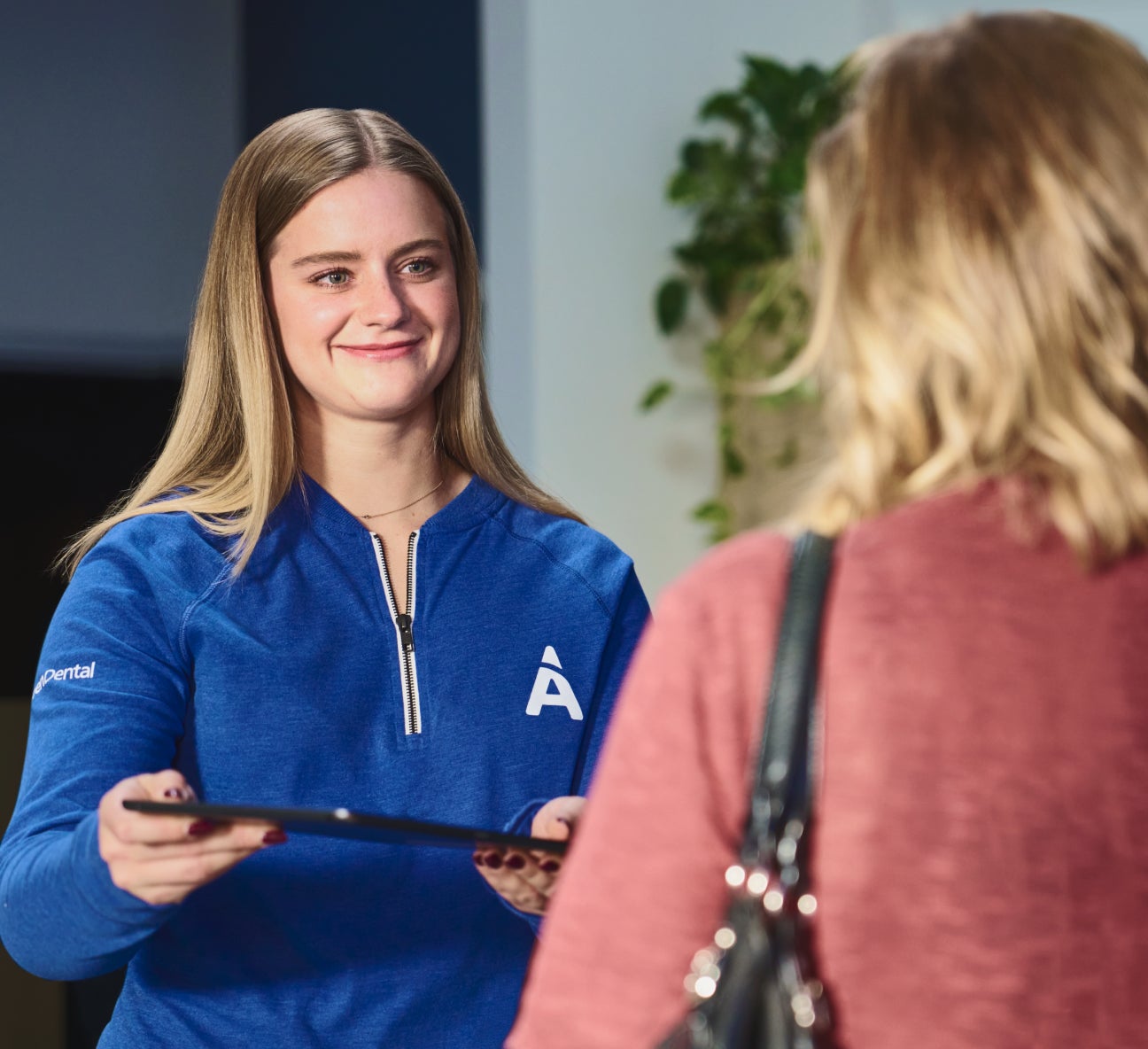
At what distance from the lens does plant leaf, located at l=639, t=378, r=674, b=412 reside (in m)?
Result: 3.44

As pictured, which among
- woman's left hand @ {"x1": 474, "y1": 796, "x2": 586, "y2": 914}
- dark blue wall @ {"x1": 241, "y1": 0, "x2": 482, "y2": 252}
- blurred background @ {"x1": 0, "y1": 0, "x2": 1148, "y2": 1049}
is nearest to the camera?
woman's left hand @ {"x1": 474, "y1": 796, "x2": 586, "y2": 914}

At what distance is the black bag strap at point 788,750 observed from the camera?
2.58 ft

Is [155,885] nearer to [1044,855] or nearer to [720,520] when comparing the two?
[1044,855]

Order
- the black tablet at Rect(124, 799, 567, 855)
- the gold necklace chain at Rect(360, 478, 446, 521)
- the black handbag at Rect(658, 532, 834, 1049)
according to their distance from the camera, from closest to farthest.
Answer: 1. the black handbag at Rect(658, 532, 834, 1049)
2. the black tablet at Rect(124, 799, 567, 855)
3. the gold necklace chain at Rect(360, 478, 446, 521)

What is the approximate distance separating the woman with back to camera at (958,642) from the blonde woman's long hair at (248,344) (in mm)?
867

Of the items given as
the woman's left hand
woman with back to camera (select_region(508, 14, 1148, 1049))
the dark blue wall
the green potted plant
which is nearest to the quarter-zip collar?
the woman's left hand

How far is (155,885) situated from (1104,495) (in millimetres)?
830

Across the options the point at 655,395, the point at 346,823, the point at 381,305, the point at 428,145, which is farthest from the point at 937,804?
the point at 428,145

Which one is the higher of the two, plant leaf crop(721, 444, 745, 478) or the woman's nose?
the woman's nose

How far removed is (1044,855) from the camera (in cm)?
78

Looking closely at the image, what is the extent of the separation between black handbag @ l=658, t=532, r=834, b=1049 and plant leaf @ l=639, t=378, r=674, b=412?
2656mm

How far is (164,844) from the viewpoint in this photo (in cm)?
121

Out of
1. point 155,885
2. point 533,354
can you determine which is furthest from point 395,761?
point 533,354

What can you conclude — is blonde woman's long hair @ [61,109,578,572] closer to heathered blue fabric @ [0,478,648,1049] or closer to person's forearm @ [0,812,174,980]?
heathered blue fabric @ [0,478,648,1049]
